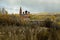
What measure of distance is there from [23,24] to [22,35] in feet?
6.79

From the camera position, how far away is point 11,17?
1244cm

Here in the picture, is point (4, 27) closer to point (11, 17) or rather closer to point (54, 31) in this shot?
point (11, 17)

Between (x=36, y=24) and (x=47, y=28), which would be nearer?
(x=47, y=28)

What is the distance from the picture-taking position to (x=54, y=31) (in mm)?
9875

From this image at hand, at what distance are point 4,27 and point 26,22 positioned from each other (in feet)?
5.02

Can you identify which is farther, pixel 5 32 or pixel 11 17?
pixel 11 17

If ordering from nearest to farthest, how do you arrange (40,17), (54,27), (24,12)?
(54,27) → (40,17) → (24,12)

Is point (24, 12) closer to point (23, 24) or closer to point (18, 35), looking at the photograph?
point (23, 24)

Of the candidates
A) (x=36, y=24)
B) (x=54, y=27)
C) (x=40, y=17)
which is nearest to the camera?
(x=54, y=27)

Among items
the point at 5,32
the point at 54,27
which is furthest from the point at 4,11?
the point at 54,27

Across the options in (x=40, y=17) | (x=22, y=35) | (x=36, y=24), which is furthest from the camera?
(x=40, y=17)

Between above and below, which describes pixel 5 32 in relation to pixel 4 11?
below

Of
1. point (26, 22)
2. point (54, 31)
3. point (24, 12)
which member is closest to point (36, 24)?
point (26, 22)

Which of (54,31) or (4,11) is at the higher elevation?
(4,11)
